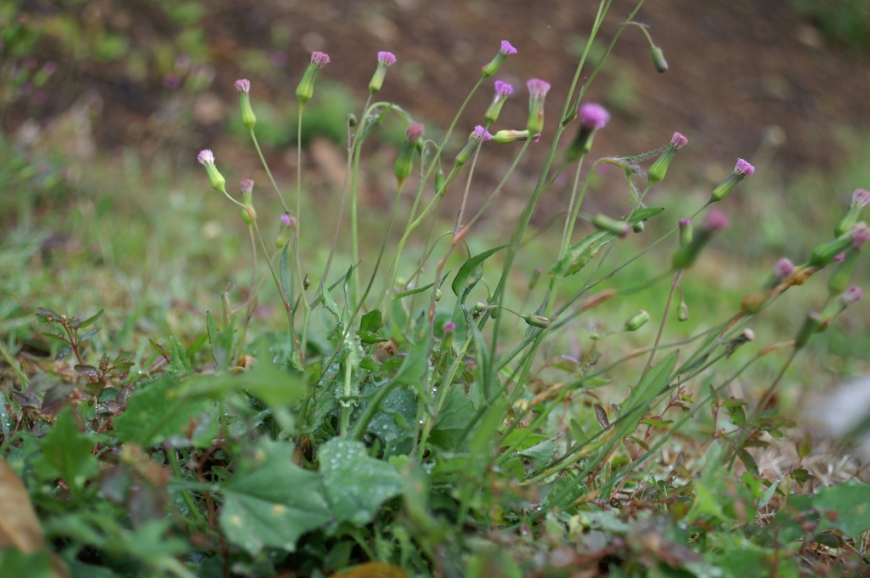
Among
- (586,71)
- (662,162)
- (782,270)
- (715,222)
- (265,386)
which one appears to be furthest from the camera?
(586,71)

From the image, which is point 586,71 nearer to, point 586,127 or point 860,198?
point 860,198

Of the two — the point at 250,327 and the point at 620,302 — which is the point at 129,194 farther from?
the point at 620,302

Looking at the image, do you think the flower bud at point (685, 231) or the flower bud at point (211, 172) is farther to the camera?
the flower bud at point (211, 172)

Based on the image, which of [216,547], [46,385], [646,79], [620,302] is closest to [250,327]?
[46,385]

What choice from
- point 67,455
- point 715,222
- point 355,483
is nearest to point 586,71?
point 715,222

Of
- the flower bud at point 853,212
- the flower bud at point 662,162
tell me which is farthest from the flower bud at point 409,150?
the flower bud at point 853,212

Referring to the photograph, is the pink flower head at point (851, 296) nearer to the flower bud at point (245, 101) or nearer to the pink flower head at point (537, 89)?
the pink flower head at point (537, 89)

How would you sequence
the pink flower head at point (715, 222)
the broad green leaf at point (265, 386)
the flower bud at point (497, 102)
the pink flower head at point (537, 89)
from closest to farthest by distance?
the broad green leaf at point (265, 386) < the pink flower head at point (715, 222) < the pink flower head at point (537, 89) < the flower bud at point (497, 102)
